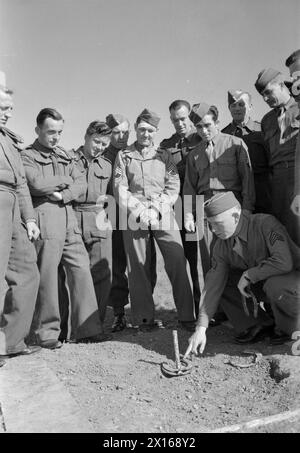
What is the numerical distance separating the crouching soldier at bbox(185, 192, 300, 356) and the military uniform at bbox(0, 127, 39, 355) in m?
1.51

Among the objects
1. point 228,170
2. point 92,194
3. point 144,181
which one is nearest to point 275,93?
point 228,170

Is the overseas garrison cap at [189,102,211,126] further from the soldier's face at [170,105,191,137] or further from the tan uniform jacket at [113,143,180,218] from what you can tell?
the soldier's face at [170,105,191,137]

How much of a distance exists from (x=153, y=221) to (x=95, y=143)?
3.40 ft

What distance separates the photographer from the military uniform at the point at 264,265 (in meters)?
3.84

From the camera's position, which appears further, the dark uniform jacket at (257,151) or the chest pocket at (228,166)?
the dark uniform jacket at (257,151)

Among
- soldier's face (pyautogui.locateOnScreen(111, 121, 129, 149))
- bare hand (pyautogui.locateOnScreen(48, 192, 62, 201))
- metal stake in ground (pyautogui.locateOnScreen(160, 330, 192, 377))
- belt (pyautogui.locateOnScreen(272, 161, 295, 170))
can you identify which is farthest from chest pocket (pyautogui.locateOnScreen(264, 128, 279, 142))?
metal stake in ground (pyautogui.locateOnScreen(160, 330, 192, 377))

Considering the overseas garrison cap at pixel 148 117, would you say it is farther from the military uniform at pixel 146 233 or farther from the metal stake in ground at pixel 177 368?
the metal stake in ground at pixel 177 368

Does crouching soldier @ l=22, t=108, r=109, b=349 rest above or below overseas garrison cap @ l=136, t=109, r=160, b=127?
below

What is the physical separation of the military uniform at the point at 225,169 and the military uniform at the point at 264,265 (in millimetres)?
676

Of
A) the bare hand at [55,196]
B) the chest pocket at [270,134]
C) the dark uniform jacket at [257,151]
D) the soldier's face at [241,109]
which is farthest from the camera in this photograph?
the soldier's face at [241,109]

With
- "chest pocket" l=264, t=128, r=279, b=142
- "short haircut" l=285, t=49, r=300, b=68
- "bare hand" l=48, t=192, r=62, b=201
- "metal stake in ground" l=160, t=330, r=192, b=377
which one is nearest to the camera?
"metal stake in ground" l=160, t=330, r=192, b=377

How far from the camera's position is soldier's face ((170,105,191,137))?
5.41 m

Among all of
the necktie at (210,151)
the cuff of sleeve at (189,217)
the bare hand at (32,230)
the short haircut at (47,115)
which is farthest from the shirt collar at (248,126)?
the bare hand at (32,230)
